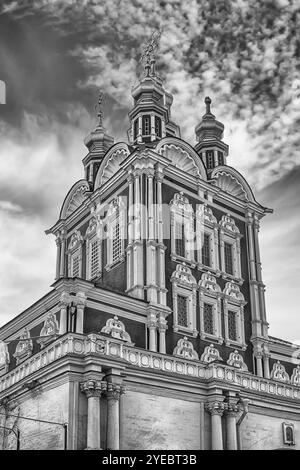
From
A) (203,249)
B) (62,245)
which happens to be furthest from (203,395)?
(62,245)

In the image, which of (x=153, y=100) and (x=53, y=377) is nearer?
(x=53, y=377)

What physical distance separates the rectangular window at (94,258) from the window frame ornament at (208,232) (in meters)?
6.11

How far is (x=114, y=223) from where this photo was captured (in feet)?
133

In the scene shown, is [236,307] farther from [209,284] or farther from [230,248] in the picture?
[230,248]

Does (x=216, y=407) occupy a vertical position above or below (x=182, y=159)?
below

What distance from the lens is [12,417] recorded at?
29.3 metres

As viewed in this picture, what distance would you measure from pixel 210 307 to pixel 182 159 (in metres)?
9.69

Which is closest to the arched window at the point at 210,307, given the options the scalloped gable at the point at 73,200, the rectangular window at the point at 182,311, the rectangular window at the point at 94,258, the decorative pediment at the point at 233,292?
the decorative pediment at the point at 233,292

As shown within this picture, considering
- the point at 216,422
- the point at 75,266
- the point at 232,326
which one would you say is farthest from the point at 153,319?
the point at 75,266

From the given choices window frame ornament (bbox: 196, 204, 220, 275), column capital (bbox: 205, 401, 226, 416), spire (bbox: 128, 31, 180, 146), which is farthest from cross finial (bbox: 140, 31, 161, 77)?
column capital (bbox: 205, 401, 226, 416)

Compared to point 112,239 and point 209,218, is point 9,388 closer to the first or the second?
point 112,239

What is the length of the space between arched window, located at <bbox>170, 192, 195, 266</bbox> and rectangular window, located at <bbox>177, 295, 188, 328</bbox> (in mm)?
2306

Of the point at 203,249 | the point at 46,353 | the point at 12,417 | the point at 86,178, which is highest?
the point at 86,178

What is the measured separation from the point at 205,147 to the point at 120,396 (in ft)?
83.4
